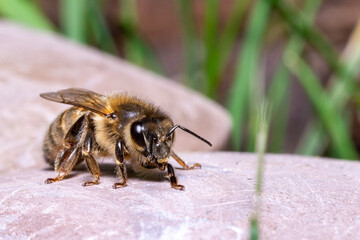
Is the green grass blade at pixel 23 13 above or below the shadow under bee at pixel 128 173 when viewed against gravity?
above

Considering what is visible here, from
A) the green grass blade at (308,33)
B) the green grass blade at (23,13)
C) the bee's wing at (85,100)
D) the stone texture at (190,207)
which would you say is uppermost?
the green grass blade at (23,13)

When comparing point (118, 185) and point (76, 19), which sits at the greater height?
point (76, 19)

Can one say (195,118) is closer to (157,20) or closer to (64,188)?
(64,188)

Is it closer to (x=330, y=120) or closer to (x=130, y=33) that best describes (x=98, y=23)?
(x=130, y=33)

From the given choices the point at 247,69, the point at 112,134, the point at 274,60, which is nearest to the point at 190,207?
the point at 112,134

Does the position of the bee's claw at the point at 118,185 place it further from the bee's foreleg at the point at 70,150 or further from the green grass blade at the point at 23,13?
the green grass blade at the point at 23,13

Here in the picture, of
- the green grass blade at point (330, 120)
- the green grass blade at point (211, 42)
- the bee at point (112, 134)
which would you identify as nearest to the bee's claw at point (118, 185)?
the bee at point (112, 134)
